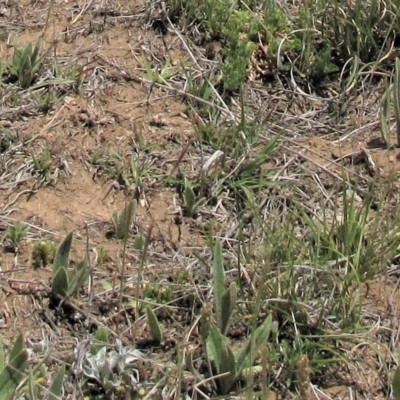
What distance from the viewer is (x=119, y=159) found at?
3.25 m

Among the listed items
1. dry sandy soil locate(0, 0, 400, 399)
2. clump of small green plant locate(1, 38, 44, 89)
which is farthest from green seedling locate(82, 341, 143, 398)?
clump of small green plant locate(1, 38, 44, 89)

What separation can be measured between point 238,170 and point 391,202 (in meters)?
0.54

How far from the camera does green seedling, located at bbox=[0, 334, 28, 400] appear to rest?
2404mm

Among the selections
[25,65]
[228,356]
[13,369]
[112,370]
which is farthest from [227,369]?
[25,65]

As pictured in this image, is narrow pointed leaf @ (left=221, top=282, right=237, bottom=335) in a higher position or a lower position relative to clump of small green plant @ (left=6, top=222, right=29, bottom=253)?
higher

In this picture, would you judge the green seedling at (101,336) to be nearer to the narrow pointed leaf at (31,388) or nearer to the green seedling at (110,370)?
the green seedling at (110,370)

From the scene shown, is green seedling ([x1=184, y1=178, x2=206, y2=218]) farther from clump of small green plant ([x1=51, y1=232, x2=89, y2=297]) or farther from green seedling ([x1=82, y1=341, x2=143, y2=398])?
green seedling ([x1=82, y1=341, x2=143, y2=398])

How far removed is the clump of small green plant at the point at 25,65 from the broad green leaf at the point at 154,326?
1232 millimetres

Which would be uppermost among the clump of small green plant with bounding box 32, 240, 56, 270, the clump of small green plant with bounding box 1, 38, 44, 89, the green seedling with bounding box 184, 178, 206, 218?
the clump of small green plant with bounding box 1, 38, 44, 89

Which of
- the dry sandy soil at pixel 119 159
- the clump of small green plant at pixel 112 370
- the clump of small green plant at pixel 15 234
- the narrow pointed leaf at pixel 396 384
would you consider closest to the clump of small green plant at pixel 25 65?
the dry sandy soil at pixel 119 159

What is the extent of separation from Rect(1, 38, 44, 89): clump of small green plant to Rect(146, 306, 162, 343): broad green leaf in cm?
123

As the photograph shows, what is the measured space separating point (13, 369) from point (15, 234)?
0.62 metres

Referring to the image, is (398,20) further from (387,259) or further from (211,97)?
(387,259)

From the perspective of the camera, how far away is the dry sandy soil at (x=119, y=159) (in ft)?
8.96
